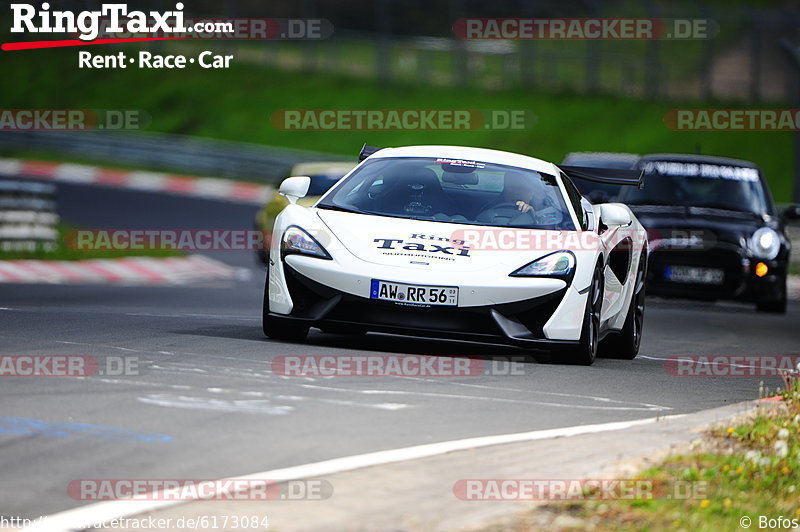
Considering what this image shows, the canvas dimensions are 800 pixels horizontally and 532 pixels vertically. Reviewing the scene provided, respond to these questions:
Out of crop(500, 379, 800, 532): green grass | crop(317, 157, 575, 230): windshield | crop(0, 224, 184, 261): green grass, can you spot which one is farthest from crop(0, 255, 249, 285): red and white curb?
crop(500, 379, 800, 532): green grass

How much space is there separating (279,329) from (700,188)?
Result: 8.84m

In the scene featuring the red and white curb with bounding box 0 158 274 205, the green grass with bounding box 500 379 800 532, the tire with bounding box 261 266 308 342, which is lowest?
the green grass with bounding box 500 379 800 532

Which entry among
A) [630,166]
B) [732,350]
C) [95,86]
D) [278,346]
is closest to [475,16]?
[95,86]

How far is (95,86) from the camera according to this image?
48500 millimetres

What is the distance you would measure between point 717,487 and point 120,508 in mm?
2330

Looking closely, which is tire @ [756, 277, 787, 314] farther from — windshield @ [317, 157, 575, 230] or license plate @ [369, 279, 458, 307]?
license plate @ [369, 279, 458, 307]

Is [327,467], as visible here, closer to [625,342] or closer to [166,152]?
[625,342]

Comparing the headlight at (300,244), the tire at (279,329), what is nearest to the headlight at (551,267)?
the headlight at (300,244)
